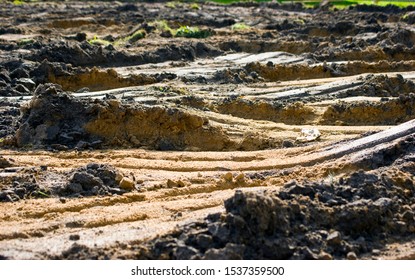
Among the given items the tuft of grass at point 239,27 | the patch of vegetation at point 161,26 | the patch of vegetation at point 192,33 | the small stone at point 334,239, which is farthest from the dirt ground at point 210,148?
the tuft of grass at point 239,27

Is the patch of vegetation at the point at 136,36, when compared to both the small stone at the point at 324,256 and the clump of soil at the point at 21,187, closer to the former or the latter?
the clump of soil at the point at 21,187

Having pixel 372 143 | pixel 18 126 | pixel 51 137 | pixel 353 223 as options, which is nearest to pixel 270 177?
pixel 372 143

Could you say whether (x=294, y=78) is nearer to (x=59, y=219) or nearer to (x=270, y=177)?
(x=270, y=177)

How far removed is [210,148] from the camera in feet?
35.6

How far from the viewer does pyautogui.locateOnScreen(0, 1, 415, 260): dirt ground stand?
6309 millimetres

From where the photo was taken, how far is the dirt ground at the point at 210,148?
20.7 feet

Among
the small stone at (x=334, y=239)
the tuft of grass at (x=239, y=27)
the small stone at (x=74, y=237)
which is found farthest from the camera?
the tuft of grass at (x=239, y=27)

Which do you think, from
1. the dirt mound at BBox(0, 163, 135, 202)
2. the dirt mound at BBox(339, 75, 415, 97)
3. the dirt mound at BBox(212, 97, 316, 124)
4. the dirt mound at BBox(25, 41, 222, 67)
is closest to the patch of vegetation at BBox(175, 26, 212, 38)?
the dirt mound at BBox(25, 41, 222, 67)

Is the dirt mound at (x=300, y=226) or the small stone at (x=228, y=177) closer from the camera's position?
the dirt mound at (x=300, y=226)

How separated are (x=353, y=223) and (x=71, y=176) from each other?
390cm

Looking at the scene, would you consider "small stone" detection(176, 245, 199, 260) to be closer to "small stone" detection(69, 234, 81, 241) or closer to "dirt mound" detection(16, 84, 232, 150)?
"small stone" detection(69, 234, 81, 241)

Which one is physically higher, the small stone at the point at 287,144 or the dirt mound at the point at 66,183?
the dirt mound at the point at 66,183

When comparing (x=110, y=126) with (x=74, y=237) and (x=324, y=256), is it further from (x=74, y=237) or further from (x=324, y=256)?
(x=324, y=256)

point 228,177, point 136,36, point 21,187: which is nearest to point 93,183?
point 21,187
